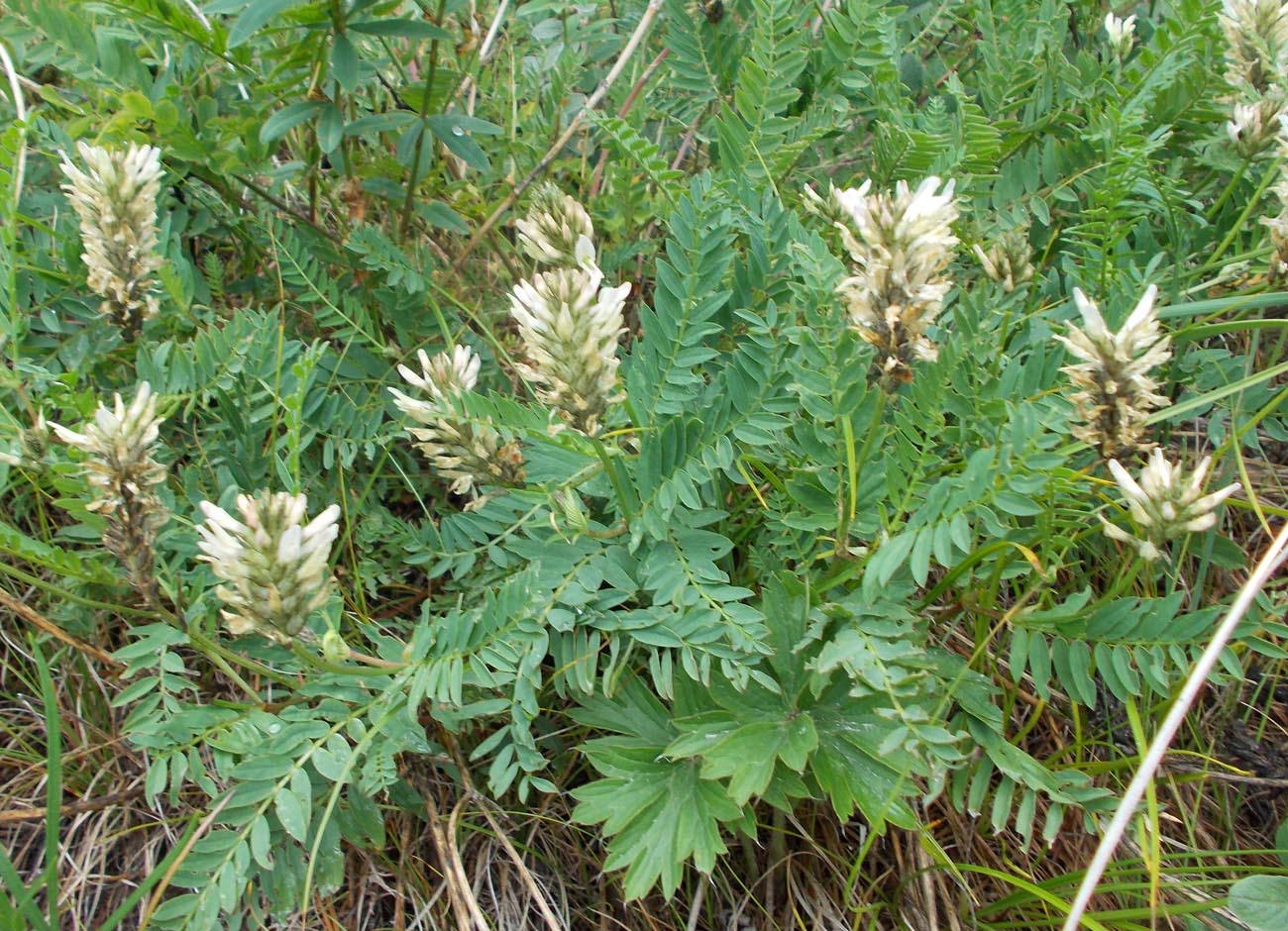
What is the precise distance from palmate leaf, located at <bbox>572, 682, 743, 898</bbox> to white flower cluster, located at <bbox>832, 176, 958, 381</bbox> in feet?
2.06

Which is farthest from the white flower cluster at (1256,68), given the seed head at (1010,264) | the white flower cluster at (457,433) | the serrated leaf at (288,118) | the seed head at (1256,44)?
the serrated leaf at (288,118)

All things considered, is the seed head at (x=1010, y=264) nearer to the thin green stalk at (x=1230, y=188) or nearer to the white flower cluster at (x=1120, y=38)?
the thin green stalk at (x=1230, y=188)

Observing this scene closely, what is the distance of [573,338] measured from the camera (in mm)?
1237

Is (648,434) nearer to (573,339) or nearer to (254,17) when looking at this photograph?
(573,339)

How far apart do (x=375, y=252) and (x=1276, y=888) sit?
177 centimetres

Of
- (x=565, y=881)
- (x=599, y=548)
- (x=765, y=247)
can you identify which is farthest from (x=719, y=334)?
(x=565, y=881)

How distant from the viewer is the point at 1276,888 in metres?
1.42

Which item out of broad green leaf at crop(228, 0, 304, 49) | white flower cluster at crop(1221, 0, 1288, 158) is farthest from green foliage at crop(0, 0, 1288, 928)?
white flower cluster at crop(1221, 0, 1288, 158)

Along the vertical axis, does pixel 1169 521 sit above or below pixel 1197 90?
below

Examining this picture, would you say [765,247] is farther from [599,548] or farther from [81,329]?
[81,329]

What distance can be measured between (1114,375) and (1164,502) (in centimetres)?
17

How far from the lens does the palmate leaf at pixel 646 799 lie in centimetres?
135

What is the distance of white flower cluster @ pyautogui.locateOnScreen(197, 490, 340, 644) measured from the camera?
4.02ft

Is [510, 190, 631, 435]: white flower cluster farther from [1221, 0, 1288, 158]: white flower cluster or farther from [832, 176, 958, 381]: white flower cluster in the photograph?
[1221, 0, 1288, 158]: white flower cluster
